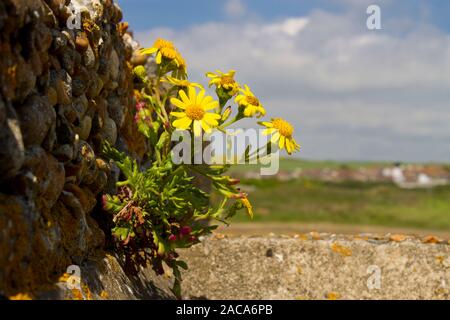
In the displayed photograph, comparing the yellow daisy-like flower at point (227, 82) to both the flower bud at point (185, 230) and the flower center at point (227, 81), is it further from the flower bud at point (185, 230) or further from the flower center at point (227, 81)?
the flower bud at point (185, 230)

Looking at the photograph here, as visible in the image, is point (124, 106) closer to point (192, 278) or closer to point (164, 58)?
point (164, 58)

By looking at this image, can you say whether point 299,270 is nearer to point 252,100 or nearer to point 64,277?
point 252,100

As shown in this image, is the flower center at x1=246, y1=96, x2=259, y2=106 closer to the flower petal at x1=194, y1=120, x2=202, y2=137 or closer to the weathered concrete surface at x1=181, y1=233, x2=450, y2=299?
the flower petal at x1=194, y1=120, x2=202, y2=137

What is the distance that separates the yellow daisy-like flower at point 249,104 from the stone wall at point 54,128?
1250 millimetres

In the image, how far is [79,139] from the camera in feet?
16.0

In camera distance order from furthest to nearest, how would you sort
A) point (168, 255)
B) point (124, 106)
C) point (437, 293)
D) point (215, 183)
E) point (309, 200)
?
1. point (309, 200)
2. point (437, 293)
3. point (124, 106)
4. point (168, 255)
5. point (215, 183)

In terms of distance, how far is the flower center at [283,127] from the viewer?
494cm

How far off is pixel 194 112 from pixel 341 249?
3484mm

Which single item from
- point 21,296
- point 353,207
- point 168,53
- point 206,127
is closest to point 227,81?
point 206,127

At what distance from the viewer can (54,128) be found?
13.7ft

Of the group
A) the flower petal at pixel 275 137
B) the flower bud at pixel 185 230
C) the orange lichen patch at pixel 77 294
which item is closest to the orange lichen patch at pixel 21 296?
the orange lichen patch at pixel 77 294

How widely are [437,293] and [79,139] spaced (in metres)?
4.47

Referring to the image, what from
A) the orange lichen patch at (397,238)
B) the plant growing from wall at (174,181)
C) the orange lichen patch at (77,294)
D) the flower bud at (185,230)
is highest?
Answer: the plant growing from wall at (174,181)

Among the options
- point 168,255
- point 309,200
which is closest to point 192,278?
point 168,255
